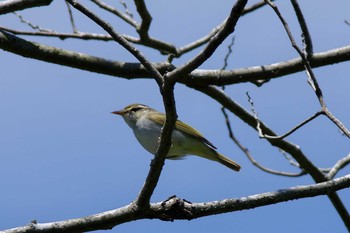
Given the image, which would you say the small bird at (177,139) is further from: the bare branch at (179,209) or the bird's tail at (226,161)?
the bare branch at (179,209)

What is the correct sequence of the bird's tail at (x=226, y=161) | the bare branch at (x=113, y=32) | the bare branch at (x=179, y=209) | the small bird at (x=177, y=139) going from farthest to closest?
the bird's tail at (x=226, y=161) < the small bird at (x=177, y=139) < the bare branch at (x=179, y=209) < the bare branch at (x=113, y=32)

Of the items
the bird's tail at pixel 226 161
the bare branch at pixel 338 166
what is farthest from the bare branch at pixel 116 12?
the bare branch at pixel 338 166

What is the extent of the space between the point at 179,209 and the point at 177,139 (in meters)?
2.68

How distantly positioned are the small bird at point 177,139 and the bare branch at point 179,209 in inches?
94.8

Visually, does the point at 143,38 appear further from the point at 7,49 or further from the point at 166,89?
the point at 166,89

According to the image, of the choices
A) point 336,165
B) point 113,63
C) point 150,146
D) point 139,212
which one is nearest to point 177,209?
point 139,212

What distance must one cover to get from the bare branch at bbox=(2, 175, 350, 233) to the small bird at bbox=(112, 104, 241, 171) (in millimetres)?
2407

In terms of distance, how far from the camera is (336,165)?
6781 millimetres

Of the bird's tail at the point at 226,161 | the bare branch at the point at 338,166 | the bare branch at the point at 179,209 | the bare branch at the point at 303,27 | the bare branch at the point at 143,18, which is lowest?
the bare branch at the point at 179,209

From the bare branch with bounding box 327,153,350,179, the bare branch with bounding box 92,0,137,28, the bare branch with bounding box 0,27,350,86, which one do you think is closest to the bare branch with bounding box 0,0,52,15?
the bare branch with bounding box 0,27,350,86

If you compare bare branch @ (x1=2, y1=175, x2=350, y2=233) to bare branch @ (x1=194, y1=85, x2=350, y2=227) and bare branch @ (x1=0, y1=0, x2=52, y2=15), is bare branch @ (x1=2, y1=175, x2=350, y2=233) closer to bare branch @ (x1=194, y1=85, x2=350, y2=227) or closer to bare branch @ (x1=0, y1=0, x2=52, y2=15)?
bare branch @ (x1=0, y1=0, x2=52, y2=15)

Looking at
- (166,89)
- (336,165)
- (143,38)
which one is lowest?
(166,89)

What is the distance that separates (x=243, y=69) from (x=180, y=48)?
4.47ft

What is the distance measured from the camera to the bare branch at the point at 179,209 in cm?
386
